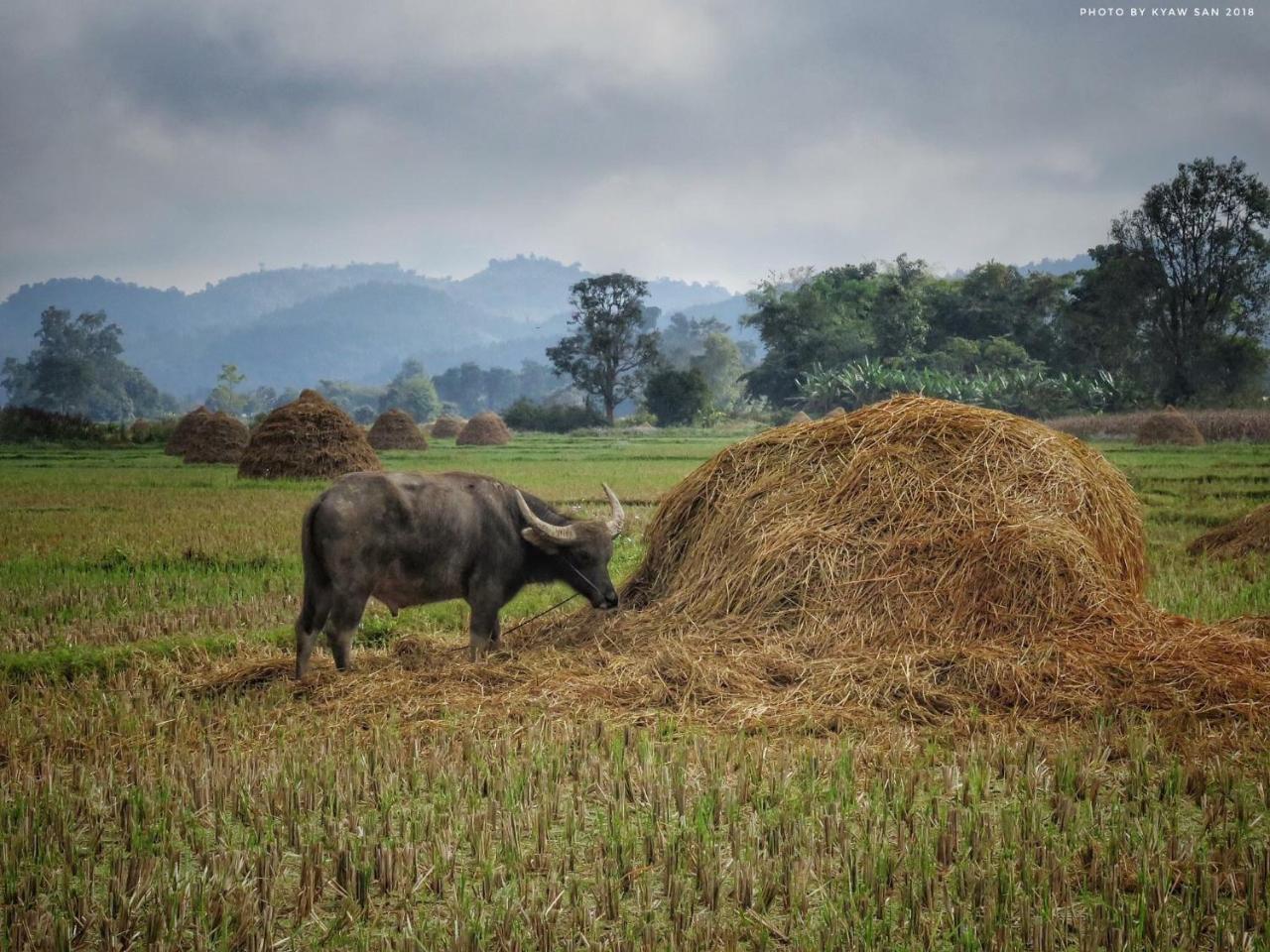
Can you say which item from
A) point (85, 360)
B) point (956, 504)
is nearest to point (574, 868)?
point (956, 504)

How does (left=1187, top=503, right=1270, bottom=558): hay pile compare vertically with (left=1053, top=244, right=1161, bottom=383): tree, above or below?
below

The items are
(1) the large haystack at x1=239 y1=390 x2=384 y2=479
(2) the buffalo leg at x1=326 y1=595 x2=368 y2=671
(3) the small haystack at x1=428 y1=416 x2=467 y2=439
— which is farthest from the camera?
(3) the small haystack at x1=428 y1=416 x2=467 y2=439

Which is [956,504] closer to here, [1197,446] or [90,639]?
[90,639]

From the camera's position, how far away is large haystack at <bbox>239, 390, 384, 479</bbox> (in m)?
18.6

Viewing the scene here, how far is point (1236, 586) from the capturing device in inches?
297

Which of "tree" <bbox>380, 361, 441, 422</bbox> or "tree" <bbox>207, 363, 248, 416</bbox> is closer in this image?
"tree" <bbox>207, 363, 248, 416</bbox>

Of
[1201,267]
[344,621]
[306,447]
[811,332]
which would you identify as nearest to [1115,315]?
[1201,267]

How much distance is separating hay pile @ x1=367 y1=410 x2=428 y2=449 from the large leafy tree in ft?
168

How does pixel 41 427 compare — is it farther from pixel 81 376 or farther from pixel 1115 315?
pixel 81 376

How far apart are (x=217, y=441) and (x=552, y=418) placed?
2686 cm

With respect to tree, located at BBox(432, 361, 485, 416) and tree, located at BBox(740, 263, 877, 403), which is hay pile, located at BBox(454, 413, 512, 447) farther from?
tree, located at BBox(432, 361, 485, 416)

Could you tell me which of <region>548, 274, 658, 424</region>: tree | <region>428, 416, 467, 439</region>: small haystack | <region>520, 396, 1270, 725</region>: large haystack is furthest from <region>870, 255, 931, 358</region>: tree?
<region>520, 396, 1270, 725</region>: large haystack

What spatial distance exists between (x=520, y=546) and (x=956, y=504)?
7.91ft

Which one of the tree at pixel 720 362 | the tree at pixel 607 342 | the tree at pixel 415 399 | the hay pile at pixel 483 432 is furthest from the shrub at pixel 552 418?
the tree at pixel 415 399
